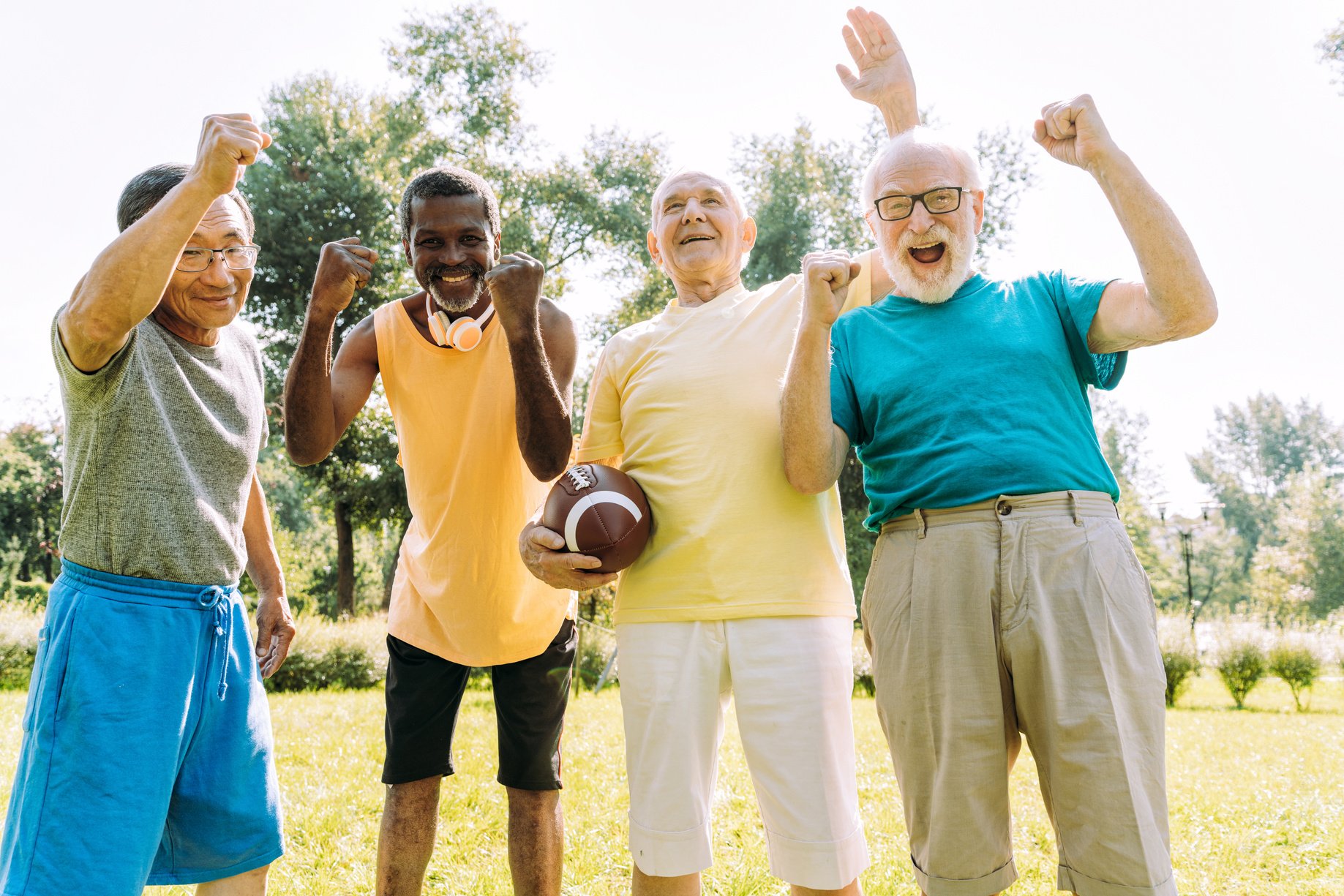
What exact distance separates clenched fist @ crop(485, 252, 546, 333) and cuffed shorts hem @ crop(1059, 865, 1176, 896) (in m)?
2.28

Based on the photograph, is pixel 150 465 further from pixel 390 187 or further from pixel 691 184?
pixel 390 187

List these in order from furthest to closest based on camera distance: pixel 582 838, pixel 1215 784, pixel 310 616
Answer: pixel 310 616
pixel 1215 784
pixel 582 838

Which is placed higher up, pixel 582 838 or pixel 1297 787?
pixel 582 838

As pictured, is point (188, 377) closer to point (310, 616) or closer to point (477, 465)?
point (477, 465)

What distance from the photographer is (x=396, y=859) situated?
305 cm

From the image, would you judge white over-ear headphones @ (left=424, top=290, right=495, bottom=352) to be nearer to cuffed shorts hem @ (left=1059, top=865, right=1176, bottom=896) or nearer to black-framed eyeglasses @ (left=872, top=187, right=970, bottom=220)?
black-framed eyeglasses @ (left=872, top=187, right=970, bottom=220)

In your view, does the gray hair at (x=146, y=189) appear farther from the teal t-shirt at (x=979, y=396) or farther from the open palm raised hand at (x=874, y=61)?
the open palm raised hand at (x=874, y=61)

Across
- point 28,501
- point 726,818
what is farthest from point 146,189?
point 28,501

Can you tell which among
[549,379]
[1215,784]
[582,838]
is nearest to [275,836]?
[549,379]

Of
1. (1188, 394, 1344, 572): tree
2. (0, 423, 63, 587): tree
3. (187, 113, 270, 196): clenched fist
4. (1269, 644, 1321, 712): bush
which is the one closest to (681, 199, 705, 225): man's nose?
(187, 113, 270, 196): clenched fist

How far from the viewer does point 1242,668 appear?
1775 centimetres

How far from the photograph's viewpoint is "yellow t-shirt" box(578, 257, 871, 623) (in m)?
2.62

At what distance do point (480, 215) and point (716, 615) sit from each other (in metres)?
1.76

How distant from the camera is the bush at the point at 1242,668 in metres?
17.7
